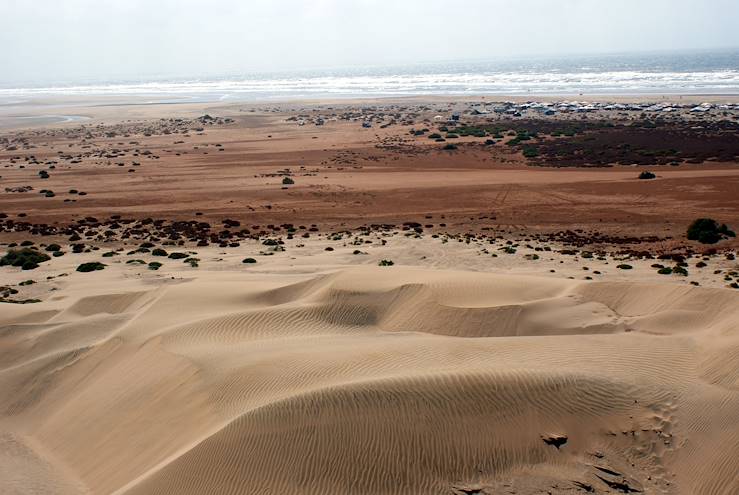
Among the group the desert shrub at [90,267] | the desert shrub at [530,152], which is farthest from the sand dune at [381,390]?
the desert shrub at [530,152]

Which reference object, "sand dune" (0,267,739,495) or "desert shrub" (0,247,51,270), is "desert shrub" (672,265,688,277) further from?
"desert shrub" (0,247,51,270)

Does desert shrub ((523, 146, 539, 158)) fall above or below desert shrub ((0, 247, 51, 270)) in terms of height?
above

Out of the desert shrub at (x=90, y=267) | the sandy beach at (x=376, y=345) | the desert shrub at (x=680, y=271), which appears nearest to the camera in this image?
the sandy beach at (x=376, y=345)

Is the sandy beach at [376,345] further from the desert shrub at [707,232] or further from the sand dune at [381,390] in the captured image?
the desert shrub at [707,232]

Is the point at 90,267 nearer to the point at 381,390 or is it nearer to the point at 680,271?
the point at 381,390

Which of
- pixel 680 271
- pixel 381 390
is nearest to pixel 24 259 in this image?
pixel 381 390

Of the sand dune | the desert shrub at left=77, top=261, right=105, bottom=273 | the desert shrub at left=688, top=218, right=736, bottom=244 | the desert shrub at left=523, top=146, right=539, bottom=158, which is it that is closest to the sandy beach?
the sand dune

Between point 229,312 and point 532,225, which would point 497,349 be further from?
point 532,225

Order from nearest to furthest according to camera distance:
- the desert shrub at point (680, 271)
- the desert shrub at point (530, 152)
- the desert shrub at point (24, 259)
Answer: the desert shrub at point (680, 271) < the desert shrub at point (24, 259) < the desert shrub at point (530, 152)
